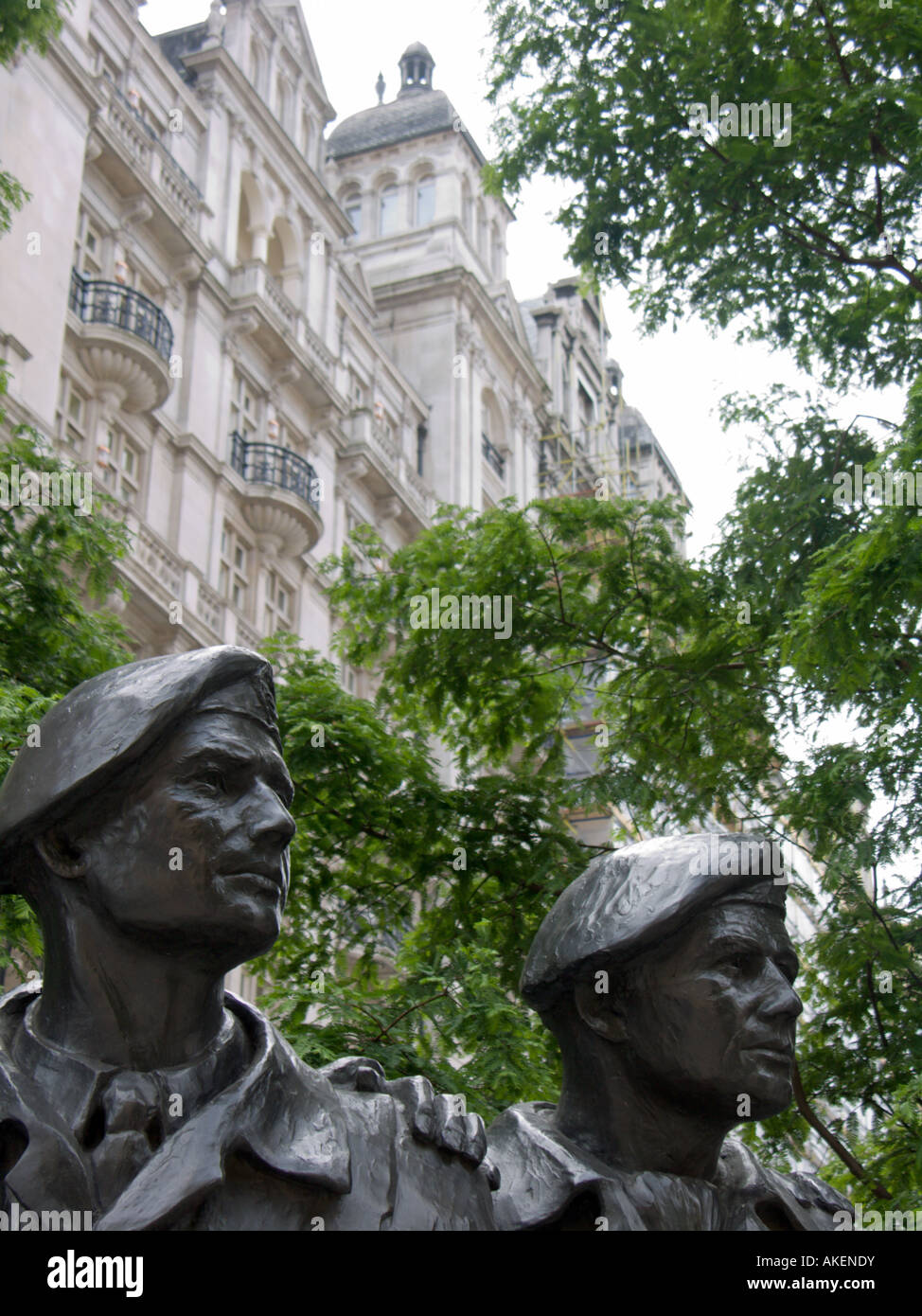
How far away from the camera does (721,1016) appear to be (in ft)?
13.2

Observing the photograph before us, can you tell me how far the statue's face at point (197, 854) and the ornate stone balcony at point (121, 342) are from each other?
19846 mm

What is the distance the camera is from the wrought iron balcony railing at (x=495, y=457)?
38188 mm

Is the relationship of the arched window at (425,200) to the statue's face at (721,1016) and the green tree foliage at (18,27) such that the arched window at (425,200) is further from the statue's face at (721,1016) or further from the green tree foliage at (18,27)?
the statue's face at (721,1016)

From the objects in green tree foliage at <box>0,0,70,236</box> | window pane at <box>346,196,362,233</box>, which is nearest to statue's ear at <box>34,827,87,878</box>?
green tree foliage at <box>0,0,70,236</box>

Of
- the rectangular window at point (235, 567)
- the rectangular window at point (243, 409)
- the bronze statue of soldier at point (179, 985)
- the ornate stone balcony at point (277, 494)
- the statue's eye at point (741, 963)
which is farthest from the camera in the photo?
the rectangular window at point (243, 409)

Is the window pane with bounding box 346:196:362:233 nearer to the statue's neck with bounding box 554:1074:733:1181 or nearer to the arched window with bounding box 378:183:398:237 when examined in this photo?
the arched window with bounding box 378:183:398:237

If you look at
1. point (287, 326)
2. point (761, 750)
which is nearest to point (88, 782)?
point (761, 750)

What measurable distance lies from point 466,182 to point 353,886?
31.5 m

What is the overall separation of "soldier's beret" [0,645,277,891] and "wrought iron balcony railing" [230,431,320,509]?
915 inches

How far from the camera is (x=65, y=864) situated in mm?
3566

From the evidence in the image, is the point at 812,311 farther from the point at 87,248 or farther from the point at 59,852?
the point at 87,248

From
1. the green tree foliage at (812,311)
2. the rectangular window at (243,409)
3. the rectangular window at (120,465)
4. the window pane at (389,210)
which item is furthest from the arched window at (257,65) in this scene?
the green tree foliage at (812,311)

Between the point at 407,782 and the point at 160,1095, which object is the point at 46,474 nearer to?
the point at 407,782

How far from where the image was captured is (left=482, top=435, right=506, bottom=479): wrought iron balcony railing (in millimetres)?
38188
